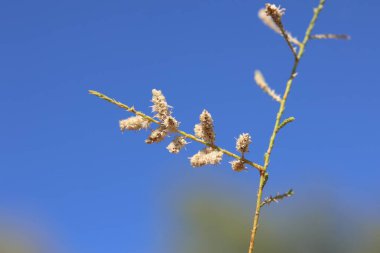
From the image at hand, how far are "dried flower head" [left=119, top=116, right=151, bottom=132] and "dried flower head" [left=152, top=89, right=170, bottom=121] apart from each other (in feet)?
0.20

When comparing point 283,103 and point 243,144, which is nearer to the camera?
point 283,103

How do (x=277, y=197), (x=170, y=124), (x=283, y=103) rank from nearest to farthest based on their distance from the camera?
(x=283, y=103) → (x=277, y=197) → (x=170, y=124)

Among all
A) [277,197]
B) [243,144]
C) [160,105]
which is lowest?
[277,197]

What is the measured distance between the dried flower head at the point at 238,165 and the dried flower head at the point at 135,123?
0.37 metres

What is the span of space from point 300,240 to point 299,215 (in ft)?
5.70

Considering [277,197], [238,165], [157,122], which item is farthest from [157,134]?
[277,197]

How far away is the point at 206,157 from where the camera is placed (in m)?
1.97

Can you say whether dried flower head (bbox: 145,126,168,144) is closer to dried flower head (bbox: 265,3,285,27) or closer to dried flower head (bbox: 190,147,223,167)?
dried flower head (bbox: 190,147,223,167)

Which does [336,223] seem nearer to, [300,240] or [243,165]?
[300,240]

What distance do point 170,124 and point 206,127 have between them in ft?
0.47

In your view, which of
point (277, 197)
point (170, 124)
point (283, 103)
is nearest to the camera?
point (283, 103)

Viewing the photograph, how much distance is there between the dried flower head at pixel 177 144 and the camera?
2058mm

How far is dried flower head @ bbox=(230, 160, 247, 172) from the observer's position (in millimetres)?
1960

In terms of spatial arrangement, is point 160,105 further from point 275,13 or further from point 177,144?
point 275,13
